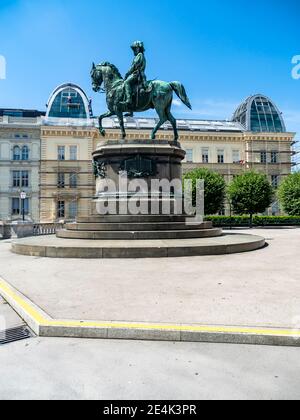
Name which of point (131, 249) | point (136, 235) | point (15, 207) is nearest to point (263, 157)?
point (15, 207)

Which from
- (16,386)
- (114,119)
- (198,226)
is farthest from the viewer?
(114,119)

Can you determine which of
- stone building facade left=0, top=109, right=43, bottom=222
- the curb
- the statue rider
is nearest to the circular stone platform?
the curb

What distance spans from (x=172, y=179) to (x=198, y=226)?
113 inches

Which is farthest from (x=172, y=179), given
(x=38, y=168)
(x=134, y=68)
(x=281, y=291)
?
(x=38, y=168)

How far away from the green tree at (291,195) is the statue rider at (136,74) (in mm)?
31911

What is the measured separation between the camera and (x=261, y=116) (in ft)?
214

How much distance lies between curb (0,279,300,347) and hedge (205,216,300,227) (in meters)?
36.3

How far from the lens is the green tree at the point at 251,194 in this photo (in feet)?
132

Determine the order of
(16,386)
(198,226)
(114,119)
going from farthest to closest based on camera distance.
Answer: (114,119), (198,226), (16,386)

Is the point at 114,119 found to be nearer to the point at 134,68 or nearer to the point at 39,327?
the point at 134,68

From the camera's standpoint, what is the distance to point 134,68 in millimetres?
15141

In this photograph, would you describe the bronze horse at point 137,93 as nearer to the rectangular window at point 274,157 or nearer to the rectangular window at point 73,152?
the rectangular window at point 73,152

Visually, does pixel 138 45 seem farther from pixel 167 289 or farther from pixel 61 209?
pixel 61 209

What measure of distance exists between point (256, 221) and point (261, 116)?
3362 cm
